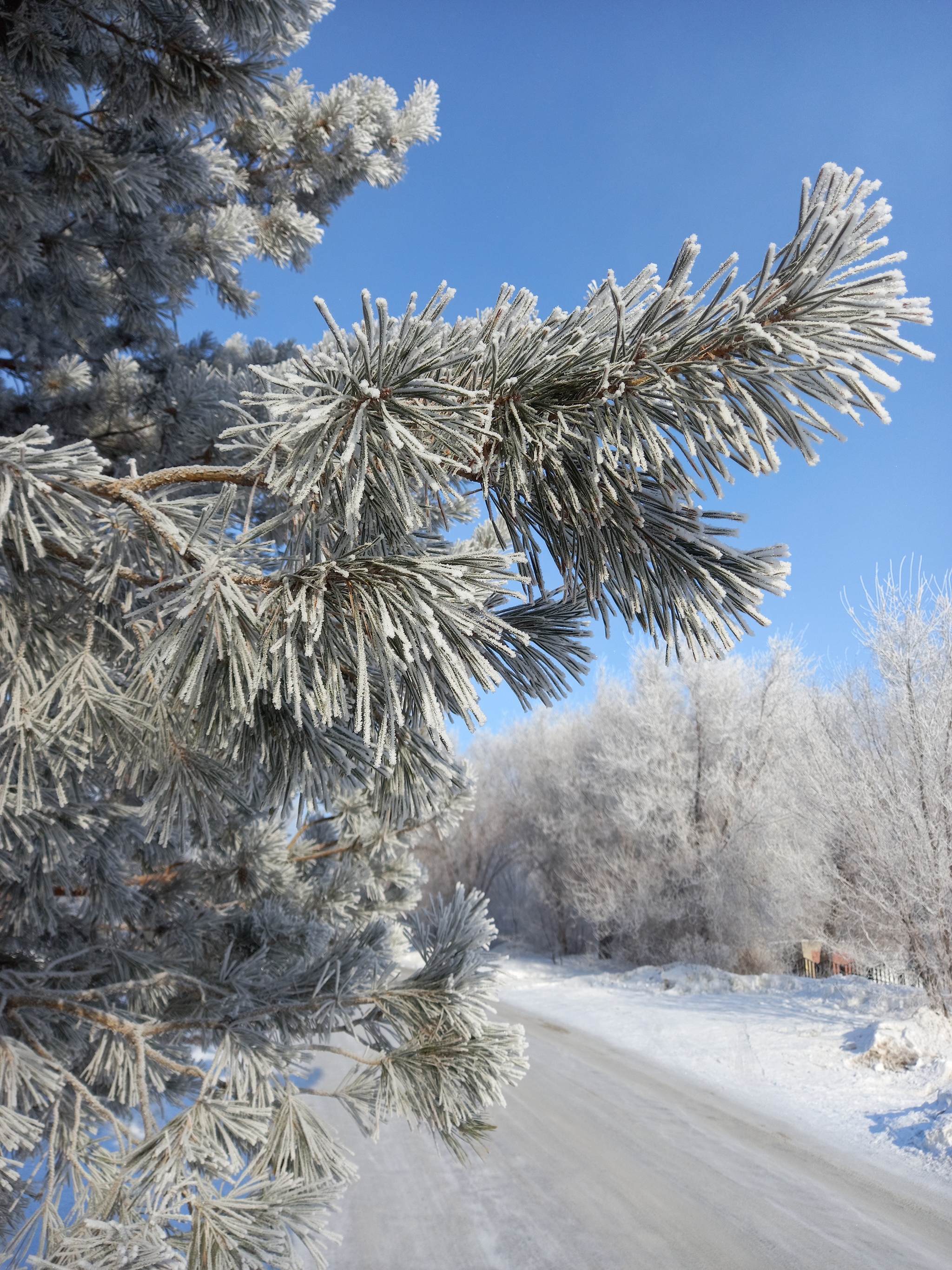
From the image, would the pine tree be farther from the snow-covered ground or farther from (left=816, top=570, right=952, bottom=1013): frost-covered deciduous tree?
(left=816, top=570, right=952, bottom=1013): frost-covered deciduous tree

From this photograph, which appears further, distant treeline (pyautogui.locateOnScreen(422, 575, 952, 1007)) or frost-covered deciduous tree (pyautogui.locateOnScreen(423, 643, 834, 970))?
frost-covered deciduous tree (pyautogui.locateOnScreen(423, 643, 834, 970))

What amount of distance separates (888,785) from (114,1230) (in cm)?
881

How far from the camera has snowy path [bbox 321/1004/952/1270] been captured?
3.90 m

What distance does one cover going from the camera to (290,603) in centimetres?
90

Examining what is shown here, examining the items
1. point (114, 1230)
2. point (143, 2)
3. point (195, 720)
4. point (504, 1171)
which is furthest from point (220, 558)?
point (504, 1171)

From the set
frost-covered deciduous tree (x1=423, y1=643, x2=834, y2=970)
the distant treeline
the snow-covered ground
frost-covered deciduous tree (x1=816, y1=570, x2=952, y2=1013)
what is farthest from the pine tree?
frost-covered deciduous tree (x1=423, y1=643, x2=834, y2=970)

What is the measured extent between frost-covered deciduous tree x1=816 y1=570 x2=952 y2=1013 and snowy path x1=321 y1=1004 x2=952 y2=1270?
3.09 meters

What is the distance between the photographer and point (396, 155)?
4602 millimetres

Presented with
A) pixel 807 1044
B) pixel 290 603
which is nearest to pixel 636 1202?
pixel 807 1044

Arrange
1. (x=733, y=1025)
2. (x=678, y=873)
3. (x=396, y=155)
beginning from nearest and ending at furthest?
(x=396, y=155), (x=733, y=1025), (x=678, y=873)

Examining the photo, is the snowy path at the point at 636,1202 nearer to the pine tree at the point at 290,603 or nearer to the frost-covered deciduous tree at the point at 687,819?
the pine tree at the point at 290,603

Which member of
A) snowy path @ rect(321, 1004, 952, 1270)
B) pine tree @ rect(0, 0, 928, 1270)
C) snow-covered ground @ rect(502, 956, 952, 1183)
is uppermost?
pine tree @ rect(0, 0, 928, 1270)

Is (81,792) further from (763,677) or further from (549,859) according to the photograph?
(549,859)

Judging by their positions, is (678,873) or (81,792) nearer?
(81,792)
